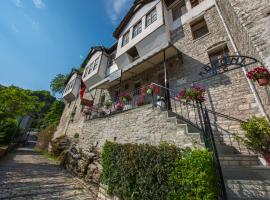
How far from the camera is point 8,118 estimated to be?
9086 mm

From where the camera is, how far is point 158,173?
3.55 metres

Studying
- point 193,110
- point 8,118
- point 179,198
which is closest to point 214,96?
point 193,110

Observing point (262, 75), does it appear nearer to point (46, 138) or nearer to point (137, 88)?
point (137, 88)

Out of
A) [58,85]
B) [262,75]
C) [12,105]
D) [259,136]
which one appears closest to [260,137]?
[259,136]

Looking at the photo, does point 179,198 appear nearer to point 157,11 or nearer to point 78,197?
point 78,197

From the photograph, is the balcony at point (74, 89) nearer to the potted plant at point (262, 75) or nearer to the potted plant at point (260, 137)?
the potted plant at point (260, 137)

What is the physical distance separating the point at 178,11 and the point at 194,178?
36.6ft

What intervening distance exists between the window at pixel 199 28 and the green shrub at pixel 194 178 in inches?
321

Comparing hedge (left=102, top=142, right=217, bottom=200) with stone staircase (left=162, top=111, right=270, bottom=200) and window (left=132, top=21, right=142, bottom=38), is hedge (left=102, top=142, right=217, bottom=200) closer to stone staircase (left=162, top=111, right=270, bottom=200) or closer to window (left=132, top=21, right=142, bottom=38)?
stone staircase (left=162, top=111, right=270, bottom=200)

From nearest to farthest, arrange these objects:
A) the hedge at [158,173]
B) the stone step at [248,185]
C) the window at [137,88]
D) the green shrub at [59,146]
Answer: the stone step at [248,185] < the hedge at [158,173] < the window at [137,88] < the green shrub at [59,146]

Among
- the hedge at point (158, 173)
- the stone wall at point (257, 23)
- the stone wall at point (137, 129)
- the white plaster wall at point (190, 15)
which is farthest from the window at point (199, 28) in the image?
the hedge at point (158, 173)

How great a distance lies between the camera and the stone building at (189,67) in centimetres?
480

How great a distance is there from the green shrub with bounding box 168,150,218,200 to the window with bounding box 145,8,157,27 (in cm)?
978

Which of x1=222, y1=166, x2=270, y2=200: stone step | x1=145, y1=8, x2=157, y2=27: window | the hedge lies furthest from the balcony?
x1=222, y1=166, x2=270, y2=200: stone step
